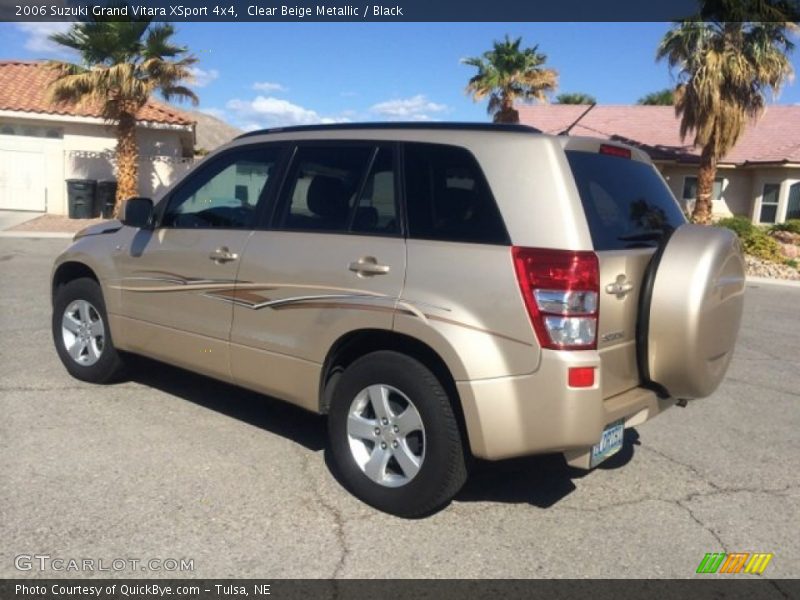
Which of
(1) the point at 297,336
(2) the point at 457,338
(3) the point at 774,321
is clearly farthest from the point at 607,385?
(3) the point at 774,321

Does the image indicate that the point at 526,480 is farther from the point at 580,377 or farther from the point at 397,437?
the point at 580,377

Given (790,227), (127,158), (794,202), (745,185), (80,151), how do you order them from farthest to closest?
1. (745,185)
2. (794,202)
3. (80,151)
4. (790,227)
5. (127,158)

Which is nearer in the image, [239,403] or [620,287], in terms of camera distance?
[620,287]

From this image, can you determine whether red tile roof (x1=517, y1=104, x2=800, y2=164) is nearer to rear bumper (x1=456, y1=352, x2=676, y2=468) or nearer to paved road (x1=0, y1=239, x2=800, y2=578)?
paved road (x1=0, y1=239, x2=800, y2=578)

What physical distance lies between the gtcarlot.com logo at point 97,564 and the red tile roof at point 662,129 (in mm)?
23806

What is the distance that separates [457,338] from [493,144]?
950 millimetres

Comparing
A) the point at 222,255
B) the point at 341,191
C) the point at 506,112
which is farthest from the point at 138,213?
the point at 506,112

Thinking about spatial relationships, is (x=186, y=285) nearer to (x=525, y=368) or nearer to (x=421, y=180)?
(x=421, y=180)

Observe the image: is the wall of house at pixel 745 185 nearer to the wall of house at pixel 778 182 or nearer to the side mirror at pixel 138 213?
the wall of house at pixel 778 182

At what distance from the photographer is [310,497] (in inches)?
153

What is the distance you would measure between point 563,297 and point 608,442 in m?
0.81

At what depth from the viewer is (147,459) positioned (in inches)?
166

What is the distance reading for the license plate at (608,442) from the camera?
135 inches
